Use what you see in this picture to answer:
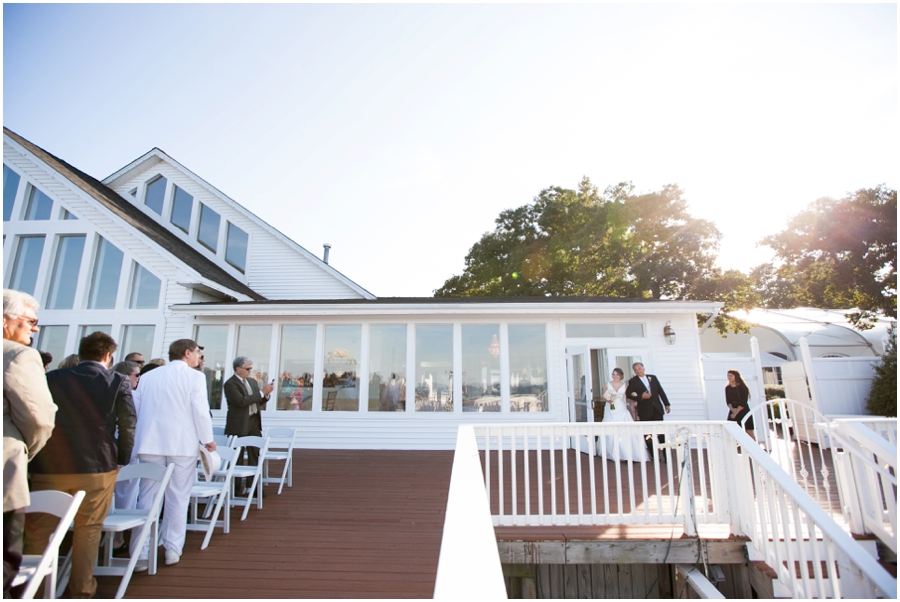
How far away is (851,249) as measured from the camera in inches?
630

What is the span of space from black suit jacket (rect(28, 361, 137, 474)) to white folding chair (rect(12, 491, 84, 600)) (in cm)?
35

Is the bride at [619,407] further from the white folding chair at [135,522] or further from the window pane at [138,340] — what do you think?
the window pane at [138,340]

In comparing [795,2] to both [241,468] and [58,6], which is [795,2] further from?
[58,6]

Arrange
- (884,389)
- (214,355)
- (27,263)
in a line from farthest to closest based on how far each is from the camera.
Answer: (27,263)
(884,389)
(214,355)

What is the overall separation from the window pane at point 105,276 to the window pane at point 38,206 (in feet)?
5.25

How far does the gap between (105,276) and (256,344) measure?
12.6 ft

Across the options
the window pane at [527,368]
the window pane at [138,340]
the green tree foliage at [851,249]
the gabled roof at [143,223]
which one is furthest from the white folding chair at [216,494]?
the green tree foliage at [851,249]

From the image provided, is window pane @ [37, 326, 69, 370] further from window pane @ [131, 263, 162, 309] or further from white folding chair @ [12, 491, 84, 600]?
white folding chair @ [12, 491, 84, 600]

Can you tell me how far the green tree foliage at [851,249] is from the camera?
1532 centimetres

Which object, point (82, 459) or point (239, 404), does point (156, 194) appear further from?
point (82, 459)

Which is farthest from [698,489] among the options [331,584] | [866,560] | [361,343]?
[361,343]

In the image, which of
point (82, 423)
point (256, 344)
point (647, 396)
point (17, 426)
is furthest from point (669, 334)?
point (17, 426)

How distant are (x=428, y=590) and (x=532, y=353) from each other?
6.31 metres

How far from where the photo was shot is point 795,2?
3965 mm
